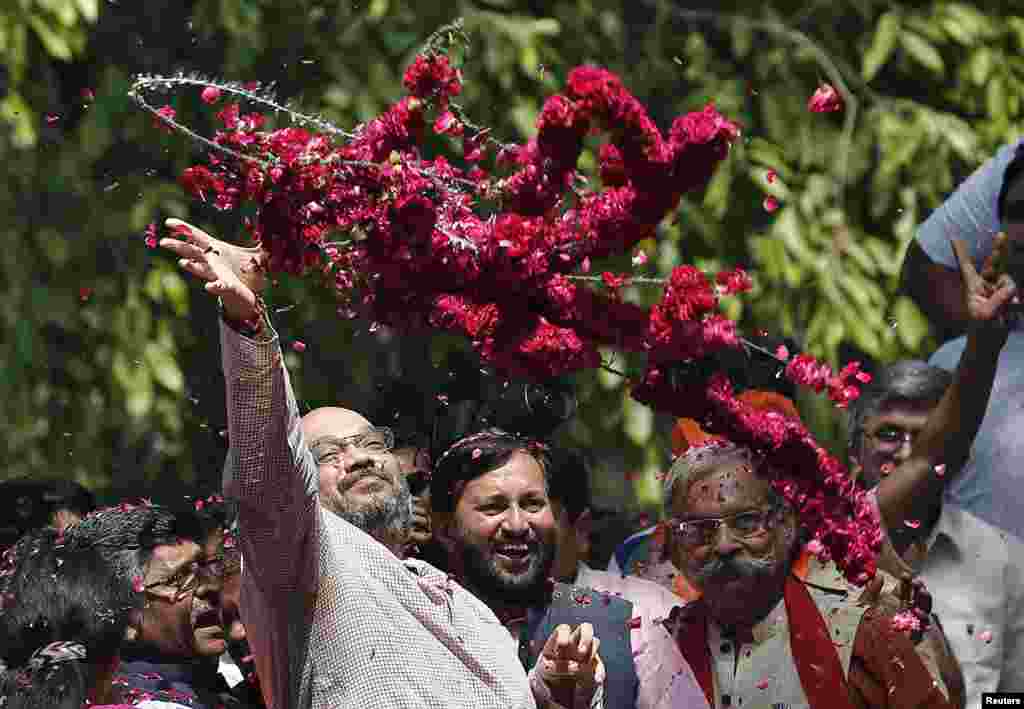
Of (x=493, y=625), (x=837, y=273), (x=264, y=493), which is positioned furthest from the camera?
(x=837, y=273)

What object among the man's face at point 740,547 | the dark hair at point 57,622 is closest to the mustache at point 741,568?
the man's face at point 740,547

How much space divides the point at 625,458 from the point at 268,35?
76.9 inches

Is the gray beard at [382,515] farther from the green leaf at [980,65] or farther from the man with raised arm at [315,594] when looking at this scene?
the green leaf at [980,65]

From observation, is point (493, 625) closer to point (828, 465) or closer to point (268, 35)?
point (828, 465)

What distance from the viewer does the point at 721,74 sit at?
23.7ft

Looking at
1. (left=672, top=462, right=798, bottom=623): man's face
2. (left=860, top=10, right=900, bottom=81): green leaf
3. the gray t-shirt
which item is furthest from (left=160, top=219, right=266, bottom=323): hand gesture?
(left=860, top=10, right=900, bottom=81): green leaf

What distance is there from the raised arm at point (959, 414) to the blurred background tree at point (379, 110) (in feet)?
5.05

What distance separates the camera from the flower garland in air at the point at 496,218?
3379 millimetres

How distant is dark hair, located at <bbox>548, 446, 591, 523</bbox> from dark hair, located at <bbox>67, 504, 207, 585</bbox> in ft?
3.12

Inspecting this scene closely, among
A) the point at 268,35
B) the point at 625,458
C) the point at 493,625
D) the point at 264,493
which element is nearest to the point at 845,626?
the point at 493,625

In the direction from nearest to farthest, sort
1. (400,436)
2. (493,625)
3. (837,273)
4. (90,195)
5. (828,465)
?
(493,625) < (828,465) < (400,436) < (90,195) < (837,273)

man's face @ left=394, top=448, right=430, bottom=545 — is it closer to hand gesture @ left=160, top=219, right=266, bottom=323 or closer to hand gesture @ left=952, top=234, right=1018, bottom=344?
hand gesture @ left=952, top=234, right=1018, bottom=344

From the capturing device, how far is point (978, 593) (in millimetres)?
4832

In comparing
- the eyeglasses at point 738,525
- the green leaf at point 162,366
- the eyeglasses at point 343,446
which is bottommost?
the green leaf at point 162,366
